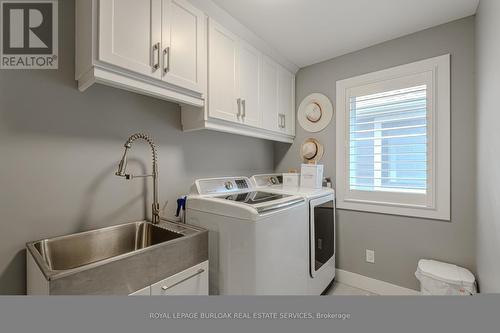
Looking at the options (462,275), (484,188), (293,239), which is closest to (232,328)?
(293,239)

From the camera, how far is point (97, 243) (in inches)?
51.3

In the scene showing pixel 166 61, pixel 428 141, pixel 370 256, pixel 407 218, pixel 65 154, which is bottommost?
pixel 370 256

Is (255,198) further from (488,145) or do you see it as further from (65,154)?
(488,145)

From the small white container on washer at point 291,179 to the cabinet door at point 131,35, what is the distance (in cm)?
156

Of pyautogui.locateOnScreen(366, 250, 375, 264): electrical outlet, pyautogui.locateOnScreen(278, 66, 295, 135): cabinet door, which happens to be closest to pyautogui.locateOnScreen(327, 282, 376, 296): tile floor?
pyautogui.locateOnScreen(366, 250, 375, 264): electrical outlet

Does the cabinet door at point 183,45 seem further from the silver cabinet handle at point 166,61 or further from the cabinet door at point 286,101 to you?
the cabinet door at point 286,101

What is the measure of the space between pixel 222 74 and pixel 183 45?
0.35 m

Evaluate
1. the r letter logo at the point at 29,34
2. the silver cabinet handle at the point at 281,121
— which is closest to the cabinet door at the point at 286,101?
the silver cabinet handle at the point at 281,121

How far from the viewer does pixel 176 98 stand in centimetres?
137

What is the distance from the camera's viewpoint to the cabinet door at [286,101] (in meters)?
2.34

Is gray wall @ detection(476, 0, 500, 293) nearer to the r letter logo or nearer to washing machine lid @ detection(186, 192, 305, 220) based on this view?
washing machine lid @ detection(186, 192, 305, 220)

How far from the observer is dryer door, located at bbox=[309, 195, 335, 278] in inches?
68.4

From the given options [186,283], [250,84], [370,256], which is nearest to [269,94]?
[250,84]

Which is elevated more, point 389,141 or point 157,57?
point 157,57
